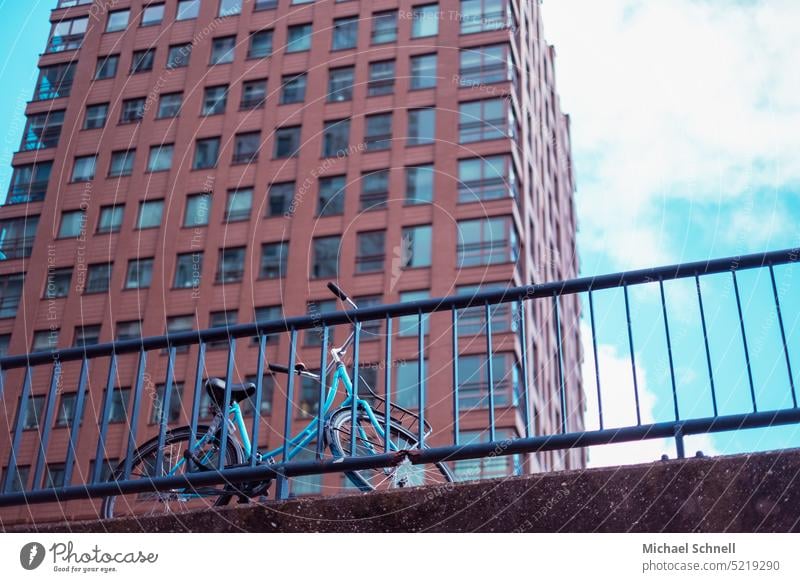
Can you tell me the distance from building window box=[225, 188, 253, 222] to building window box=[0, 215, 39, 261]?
28.8 feet

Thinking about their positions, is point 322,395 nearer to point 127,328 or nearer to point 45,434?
point 45,434

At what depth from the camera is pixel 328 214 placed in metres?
42.6

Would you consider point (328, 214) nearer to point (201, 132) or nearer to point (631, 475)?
point (201, 132)

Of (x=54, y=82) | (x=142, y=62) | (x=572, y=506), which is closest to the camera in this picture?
(x=572, y=506)

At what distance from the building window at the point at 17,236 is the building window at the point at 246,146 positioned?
9.01 meters

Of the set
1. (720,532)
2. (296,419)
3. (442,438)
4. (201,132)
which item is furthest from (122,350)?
(201,132)

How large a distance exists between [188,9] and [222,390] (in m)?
43.2

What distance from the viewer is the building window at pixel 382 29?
43.8 meters

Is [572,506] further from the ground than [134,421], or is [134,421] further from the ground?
[134,421]

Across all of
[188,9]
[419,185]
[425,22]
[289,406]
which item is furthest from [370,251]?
[289,406]

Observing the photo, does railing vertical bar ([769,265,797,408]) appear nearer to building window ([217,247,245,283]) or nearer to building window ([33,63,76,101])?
building window ([217,247,245,283])

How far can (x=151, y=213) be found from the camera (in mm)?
44969

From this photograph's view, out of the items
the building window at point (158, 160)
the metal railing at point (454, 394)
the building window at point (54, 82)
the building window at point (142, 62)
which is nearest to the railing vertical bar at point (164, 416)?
the metal railing at point (454, 394)

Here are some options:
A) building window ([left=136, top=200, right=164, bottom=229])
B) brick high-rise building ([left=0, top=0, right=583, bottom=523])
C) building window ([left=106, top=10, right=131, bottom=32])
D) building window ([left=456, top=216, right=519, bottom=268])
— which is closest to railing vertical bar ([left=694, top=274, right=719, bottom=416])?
brick high-rise building ([left=0, top=0, right=583, bottom=523])
